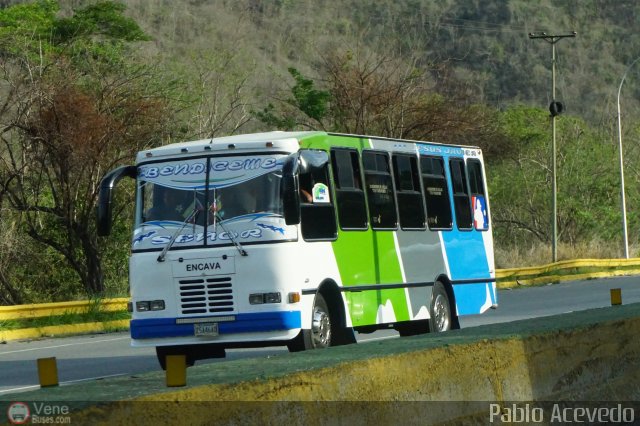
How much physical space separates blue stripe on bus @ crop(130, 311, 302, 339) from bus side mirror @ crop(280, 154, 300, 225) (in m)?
1.07

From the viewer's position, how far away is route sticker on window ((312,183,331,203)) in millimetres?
15562

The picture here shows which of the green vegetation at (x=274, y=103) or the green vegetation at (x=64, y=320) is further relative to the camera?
the green vegetation at (x=274, y=103)

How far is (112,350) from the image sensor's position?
1942 centimetres

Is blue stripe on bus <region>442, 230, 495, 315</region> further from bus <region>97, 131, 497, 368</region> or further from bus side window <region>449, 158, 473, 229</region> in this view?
bus <region>97, 131, 497, 368</region>

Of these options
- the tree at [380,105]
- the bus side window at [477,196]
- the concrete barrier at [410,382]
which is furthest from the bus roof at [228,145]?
the tree at [380,105]

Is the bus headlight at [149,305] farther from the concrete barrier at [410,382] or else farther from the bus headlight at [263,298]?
the concrete barrier at [410,382]

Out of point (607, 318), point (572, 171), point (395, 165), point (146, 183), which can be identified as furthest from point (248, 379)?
point (572, 171)

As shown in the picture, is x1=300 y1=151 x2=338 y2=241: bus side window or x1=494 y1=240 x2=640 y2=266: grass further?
x1=494 y1=240 x2=640 y2=266: grass

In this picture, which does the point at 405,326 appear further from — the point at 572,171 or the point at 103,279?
the point at 572,171

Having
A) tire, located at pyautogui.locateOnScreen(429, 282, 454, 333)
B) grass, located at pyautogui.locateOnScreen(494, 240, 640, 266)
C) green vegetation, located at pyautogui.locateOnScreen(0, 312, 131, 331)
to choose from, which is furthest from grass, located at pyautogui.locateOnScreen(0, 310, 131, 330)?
grass, located at pyautogui.locateOnScreen(494, 240, 640, 266)

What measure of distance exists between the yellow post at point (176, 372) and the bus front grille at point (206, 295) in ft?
26.6

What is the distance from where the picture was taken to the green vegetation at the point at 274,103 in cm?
2988

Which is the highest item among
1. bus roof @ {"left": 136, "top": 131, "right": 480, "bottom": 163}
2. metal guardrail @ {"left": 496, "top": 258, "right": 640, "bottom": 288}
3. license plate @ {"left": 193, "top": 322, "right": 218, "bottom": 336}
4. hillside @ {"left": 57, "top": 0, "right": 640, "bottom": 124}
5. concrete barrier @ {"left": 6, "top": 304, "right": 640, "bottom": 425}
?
hillside @ {"left": 57, "top": 0, "right": 640, "bottom": 124}

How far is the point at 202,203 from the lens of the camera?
15055mm
